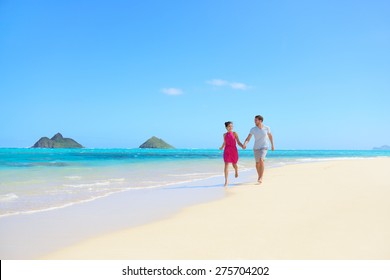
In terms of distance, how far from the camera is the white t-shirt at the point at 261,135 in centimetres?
931

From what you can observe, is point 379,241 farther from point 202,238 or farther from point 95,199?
point 95,199

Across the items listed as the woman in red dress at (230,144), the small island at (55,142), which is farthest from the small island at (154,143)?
the woman in red dress at (230,144)

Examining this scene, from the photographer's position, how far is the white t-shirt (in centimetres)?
931

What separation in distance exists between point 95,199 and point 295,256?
477 cm

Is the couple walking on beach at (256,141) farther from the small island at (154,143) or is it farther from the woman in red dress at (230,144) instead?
the small island at (154,143)

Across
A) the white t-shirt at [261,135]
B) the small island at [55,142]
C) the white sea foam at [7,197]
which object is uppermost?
the small island at [55,142]

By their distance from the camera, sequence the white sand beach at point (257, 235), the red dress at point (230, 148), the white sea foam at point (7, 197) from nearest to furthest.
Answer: the white sand beach at point (257, 235) < the white sea foam at point (7, 197) < the red dress at point (230, 148)

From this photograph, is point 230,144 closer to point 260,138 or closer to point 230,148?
point 230,148

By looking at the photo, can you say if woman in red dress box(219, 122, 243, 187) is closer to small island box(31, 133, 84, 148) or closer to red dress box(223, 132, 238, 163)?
red dress box(223, 132, 238, 163)

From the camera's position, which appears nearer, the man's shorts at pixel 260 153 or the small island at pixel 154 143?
the man's shorts at pixel 260 153

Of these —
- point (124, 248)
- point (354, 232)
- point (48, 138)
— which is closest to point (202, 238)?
point (124, 248)

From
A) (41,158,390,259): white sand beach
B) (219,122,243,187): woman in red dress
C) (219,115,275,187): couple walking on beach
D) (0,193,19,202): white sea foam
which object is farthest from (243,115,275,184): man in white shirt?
(0,193,19,202): white sea foam

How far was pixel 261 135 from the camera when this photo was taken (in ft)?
30.6

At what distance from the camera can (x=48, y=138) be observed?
15588cm
